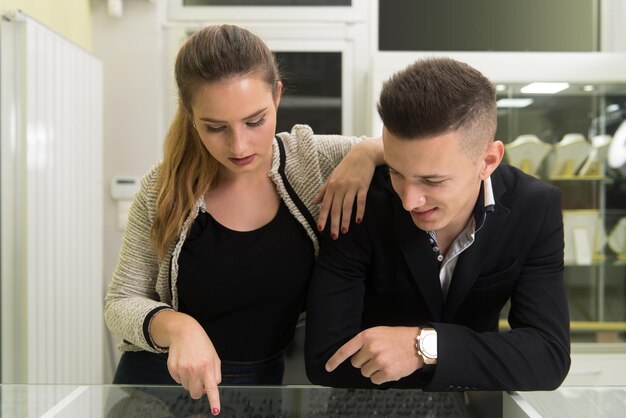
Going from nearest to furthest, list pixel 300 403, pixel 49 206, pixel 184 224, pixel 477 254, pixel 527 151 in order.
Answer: pixel 300 403 → pixel 477 254 → pixel 184 224 → pixel 49 206 → pixel 527 151

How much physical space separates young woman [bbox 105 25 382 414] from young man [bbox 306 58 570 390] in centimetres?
12

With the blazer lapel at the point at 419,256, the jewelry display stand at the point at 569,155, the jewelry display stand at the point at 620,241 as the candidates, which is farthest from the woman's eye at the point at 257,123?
the jewelry display stand at the point at 620,241

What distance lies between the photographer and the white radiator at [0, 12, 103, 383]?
2.32 meters

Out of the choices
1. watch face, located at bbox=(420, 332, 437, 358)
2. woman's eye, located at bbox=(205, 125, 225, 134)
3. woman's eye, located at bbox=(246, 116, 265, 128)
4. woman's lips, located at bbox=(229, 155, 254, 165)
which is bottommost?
watch face, located at bbox=(420, 332, 437, 358)

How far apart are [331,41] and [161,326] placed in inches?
102

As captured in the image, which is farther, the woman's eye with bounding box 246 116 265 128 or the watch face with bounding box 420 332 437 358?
the woman's eye with bounding box 246 116 265 128

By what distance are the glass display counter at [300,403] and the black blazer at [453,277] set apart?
143mm

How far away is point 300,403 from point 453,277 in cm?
41

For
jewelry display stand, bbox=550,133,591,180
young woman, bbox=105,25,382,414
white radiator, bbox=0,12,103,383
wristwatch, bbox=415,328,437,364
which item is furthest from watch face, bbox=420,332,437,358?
jewelry display stand, bbox=550,133,591,180

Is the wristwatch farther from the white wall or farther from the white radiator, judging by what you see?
the white wall

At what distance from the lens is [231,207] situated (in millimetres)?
1398

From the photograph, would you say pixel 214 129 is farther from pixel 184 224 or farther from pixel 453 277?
pixel 453 277

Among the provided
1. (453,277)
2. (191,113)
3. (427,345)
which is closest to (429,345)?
(427,345)

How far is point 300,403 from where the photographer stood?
3.21ft
